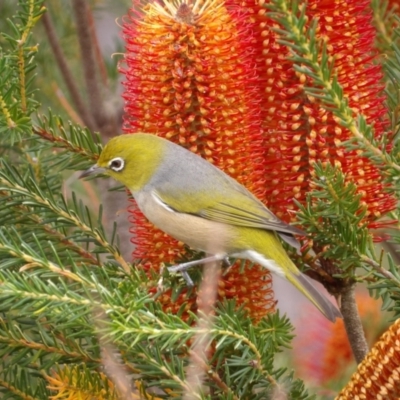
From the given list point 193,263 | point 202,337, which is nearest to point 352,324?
point 193,263

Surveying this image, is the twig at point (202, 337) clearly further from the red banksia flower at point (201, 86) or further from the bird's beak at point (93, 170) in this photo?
the bird's beak at point (93, 170)

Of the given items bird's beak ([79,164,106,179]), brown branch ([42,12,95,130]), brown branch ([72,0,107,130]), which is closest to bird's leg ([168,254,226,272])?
bird's beak ([79,164,106,179])

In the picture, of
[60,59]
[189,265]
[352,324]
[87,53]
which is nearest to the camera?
[352,324]

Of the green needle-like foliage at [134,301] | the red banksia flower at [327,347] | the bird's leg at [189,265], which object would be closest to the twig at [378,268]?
the green needle-like foliage at [134,301]

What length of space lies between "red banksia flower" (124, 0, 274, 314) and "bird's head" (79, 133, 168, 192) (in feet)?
0.42

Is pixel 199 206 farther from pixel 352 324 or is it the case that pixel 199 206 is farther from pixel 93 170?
pixel 352 324

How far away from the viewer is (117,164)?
272 cm

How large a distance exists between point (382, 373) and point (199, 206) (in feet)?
4.05

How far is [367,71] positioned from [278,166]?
36 centimetres

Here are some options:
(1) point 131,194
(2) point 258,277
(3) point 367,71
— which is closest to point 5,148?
(1) point 131,194

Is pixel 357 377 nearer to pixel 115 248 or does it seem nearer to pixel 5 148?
pixel 115 248

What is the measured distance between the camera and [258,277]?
7.63 feet

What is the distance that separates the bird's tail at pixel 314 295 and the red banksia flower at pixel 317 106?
256mm

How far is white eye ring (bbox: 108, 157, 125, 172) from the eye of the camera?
2.65 metres
